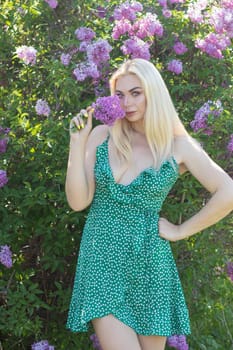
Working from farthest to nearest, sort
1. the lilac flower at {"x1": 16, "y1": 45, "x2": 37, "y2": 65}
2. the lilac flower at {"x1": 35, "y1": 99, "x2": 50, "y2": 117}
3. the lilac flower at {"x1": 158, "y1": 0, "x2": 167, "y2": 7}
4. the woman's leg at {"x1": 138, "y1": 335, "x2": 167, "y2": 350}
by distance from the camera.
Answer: the lilac flower at {"x1": 158, "y1": 0, "x2": 167, "y2": 7} → the lilac flower at {"x1": 16, "y1": 45, "x2": 37, "y2": 65} → the lilac flower at {"x1": 35, "y1": 99, "x2": 50, "y2": 117} → the woman's leg at {"x1": 138, "y1": 335, "x2": 167, "y2": 350}

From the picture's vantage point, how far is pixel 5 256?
14.9ft

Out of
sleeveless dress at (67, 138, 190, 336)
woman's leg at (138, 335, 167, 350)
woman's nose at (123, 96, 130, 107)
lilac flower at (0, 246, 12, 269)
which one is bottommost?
lilac flower at (0, 246, 12, 269)

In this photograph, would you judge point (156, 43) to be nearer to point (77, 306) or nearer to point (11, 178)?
point (11, 178)

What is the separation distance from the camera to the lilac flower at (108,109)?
3.81m

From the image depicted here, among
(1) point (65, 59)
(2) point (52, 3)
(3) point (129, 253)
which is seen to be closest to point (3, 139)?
(1) point (65, 59)

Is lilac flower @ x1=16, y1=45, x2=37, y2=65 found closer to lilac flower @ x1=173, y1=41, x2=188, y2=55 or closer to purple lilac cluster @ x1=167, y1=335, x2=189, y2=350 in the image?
lilac flower @ x1=173, y1=41, x2=188, y2=55

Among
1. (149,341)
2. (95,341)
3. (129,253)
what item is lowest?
(95,341)

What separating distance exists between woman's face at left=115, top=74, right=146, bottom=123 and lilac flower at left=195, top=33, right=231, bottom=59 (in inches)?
41.7

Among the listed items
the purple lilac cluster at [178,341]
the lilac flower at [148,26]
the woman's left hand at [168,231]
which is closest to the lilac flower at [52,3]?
the lilac flower at [148,26]

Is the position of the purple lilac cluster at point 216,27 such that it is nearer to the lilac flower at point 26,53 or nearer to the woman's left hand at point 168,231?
the lilac flower at point 26,53

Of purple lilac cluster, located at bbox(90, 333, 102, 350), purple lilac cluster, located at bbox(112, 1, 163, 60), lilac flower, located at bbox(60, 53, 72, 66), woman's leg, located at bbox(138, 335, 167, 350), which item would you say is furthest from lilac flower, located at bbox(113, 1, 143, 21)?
woman's leg, located at bbox(138, 335, 167, 350)

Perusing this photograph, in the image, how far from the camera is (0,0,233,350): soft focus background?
184 inches

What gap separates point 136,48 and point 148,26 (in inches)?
6.1

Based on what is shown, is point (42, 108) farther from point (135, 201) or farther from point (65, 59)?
point (135, 201)
